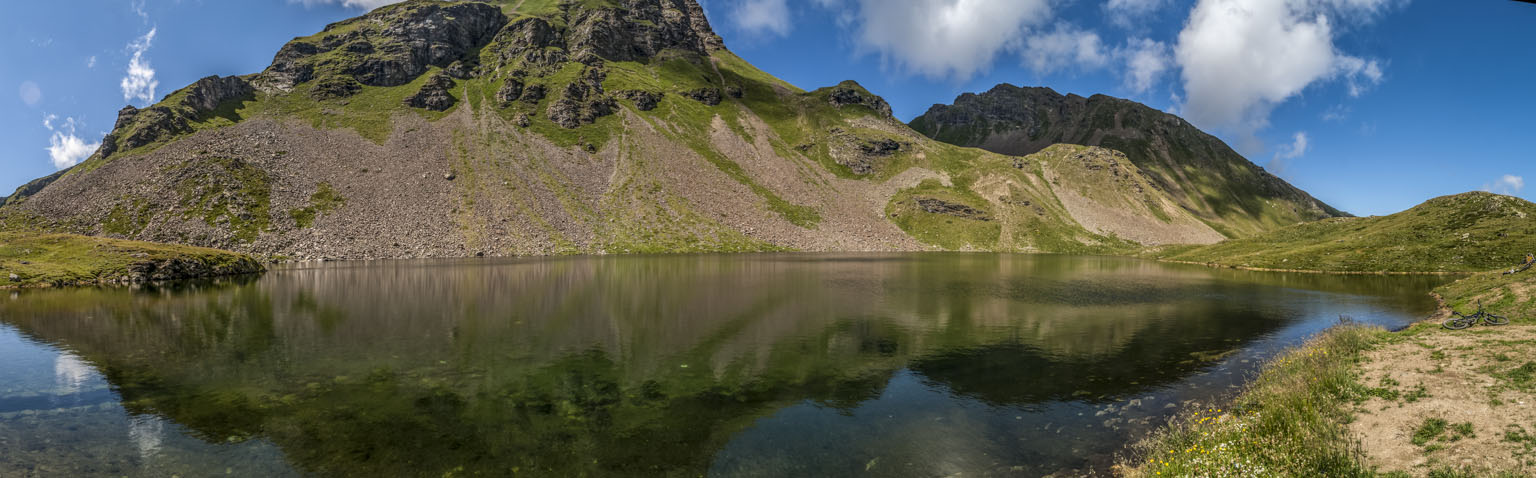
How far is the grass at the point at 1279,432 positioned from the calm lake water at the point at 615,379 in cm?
191

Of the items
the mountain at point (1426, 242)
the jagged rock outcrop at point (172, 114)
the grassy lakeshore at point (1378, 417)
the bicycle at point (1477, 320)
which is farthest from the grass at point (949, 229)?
the jagged rock outcrop at point (172, 114)

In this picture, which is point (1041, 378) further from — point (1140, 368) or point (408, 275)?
point (408, 275)

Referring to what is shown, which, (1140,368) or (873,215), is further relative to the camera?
(873,215)

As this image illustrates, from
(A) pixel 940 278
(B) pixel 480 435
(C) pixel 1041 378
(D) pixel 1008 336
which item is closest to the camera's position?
(B) pixel 480 435

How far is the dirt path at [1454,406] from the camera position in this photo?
12227 mm

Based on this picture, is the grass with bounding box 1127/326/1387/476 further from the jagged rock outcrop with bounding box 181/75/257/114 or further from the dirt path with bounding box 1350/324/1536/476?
the jagged rock outcrop with bounding box 181/75/257/114

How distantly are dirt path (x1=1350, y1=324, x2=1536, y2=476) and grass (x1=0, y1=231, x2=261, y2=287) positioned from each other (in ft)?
343

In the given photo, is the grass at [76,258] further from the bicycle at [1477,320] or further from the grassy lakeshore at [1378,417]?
the bicycle at [1477,320]

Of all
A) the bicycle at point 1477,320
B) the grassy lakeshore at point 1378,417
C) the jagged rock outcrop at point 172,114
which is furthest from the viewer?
the jagged rock outcrop at point 172,114

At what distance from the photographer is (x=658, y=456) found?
1750 cm

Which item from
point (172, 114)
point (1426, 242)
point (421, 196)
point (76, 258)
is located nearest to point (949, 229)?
point (1426, 242)

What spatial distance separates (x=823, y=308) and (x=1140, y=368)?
24.4 meters

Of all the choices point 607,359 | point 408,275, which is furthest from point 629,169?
point 607,359

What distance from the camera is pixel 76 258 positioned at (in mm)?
67062
